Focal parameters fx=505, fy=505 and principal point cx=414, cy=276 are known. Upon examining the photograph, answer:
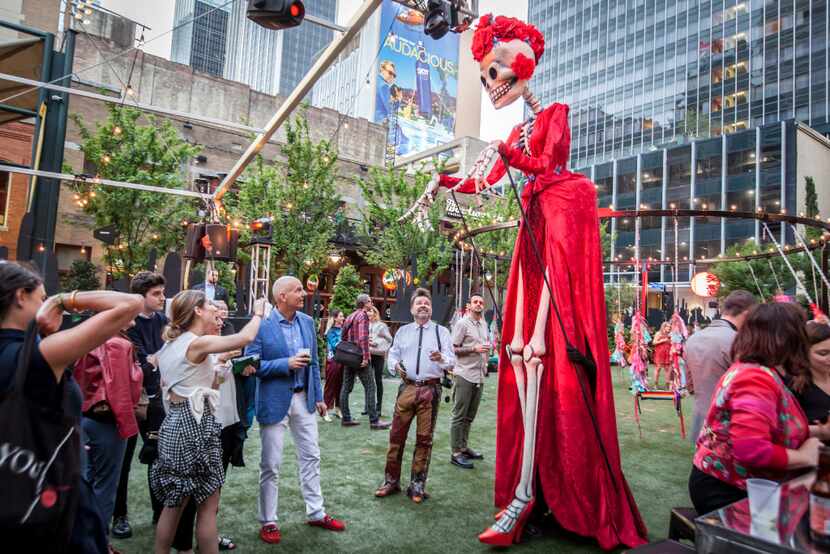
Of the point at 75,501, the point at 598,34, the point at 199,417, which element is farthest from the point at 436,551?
the point at 598,34

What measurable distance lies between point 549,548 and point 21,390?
338 cm

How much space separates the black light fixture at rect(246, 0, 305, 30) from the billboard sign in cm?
5418

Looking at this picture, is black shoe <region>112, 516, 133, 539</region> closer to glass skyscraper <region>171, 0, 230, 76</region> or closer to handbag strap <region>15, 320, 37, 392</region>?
handbag strap <region>15, 320, 37, 392</region>

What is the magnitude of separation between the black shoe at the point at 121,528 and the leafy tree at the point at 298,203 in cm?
1385

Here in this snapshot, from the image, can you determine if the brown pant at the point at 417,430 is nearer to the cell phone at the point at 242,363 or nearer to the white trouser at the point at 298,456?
the white trouser at the point at 298,456

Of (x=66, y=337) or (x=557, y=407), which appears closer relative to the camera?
(x=66, y=337)

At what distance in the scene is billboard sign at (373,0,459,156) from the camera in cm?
6078

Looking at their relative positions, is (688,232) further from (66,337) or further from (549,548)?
(66,337)

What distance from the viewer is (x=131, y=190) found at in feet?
48.8

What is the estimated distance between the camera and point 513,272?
13.5 ft

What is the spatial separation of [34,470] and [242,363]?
2.04 metres

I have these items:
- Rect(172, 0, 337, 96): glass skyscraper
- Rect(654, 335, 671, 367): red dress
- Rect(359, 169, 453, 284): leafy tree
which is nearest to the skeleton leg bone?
Rect(654, 335, 671, 367): red dress

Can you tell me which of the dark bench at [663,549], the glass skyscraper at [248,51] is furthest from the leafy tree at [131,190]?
the glass skyscraper at [248,51]

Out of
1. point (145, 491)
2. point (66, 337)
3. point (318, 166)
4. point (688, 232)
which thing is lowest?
point (145, 491)
